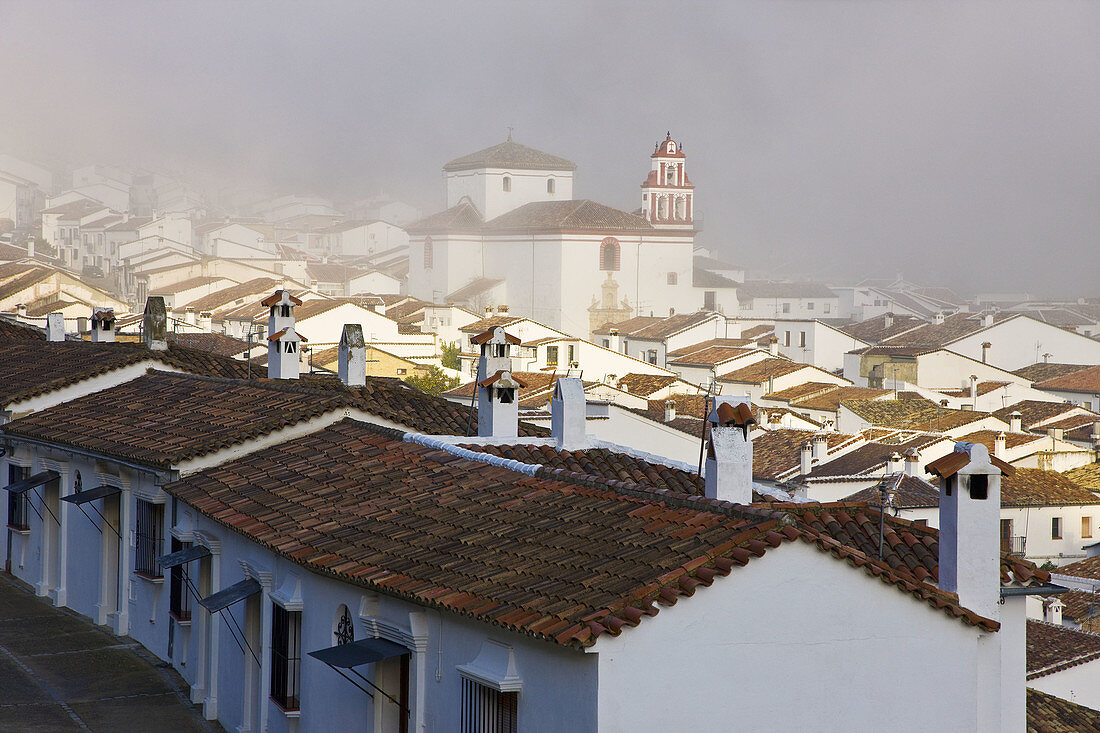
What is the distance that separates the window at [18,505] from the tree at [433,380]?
26.3 meters

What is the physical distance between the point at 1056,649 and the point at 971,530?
11182 mm

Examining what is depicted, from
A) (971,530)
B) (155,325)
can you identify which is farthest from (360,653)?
(155,325)

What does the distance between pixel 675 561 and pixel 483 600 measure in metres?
1.03

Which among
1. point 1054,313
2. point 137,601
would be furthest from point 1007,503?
point 1054,313

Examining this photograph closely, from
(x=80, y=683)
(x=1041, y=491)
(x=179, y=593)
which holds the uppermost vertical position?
(x=179, y=593)

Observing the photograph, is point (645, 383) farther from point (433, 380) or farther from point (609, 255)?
point (609, 255)

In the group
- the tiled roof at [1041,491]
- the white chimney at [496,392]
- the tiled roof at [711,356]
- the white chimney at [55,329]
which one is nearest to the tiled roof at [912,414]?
the tiled roof at [1041,491]

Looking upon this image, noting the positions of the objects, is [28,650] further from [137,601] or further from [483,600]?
[483,600]

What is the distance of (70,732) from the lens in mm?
10445

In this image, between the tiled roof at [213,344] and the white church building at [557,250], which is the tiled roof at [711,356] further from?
the white church building at [557,250]

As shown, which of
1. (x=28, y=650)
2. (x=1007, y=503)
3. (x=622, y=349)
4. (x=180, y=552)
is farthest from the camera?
(x=622, y=349)

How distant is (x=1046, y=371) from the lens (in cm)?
5791

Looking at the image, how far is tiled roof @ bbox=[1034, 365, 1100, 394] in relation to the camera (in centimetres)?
5306

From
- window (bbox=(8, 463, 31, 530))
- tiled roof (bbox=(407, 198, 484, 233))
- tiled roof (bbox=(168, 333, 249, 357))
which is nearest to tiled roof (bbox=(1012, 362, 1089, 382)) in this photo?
tiled roof (bbox=(168, 333, 249, 357))
